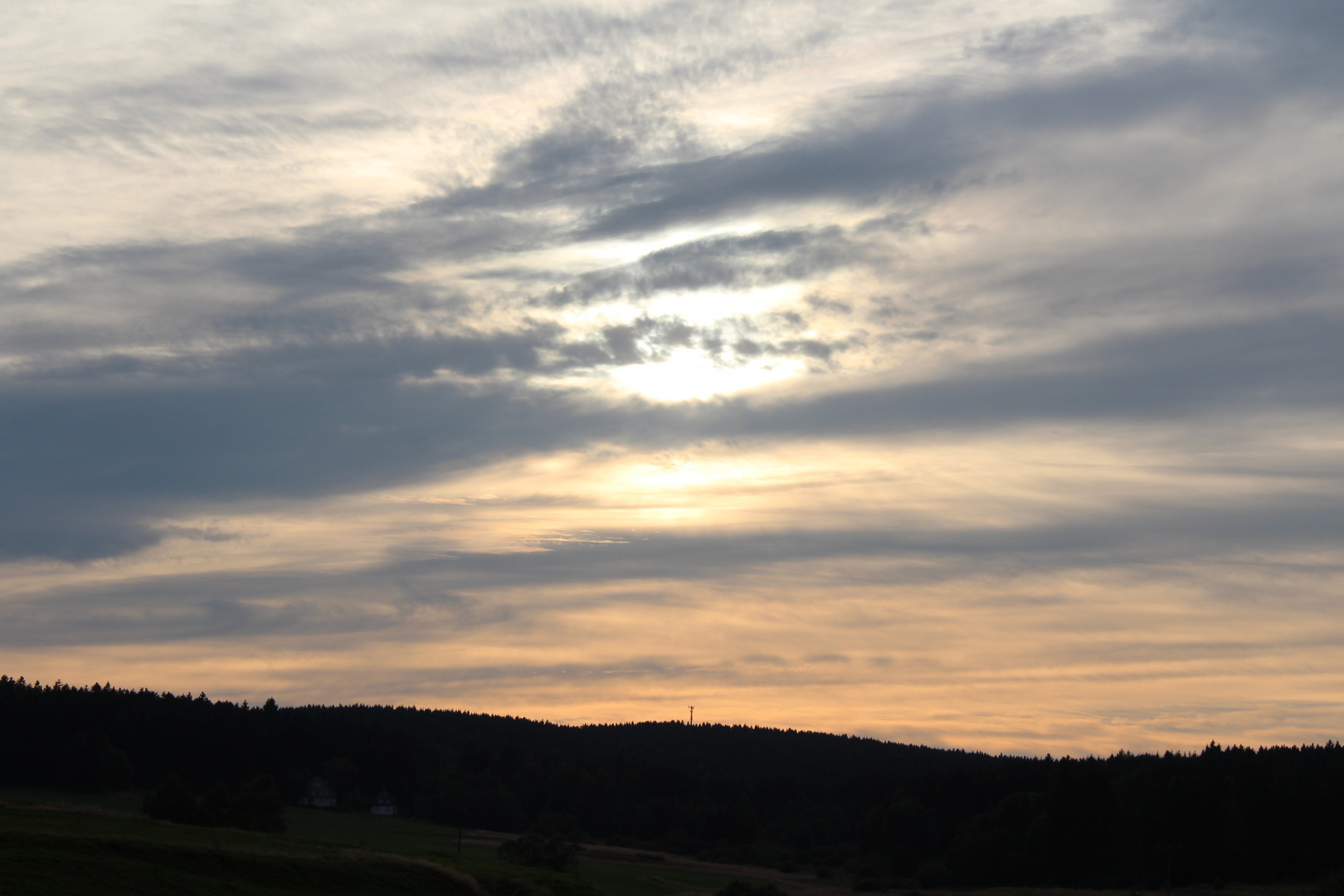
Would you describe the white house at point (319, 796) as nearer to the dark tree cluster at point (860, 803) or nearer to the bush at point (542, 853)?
the dark tree cluster at point (860, 803)

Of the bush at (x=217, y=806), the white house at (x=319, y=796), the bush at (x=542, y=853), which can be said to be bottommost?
the white house at (x=319, y=796)

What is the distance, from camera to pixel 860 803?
199750mm

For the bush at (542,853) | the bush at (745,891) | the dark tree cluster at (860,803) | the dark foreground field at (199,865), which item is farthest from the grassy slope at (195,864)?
the dark tree cluster at (860,803)

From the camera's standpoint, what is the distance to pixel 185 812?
8656 cm

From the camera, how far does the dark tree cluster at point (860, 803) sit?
123 meters

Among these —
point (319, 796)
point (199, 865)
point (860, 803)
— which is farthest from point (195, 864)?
point (860, 803)

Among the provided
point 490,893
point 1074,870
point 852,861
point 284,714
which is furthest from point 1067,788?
point 284,714

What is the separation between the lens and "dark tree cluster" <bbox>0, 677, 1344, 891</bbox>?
123 m

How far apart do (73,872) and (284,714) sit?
502 ft

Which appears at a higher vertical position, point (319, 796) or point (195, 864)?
point (195, 864)

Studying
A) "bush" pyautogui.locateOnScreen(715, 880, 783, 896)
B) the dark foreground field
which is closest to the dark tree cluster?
"bush" pyautogui.locateOnScreen(715, 880, 783, 896)

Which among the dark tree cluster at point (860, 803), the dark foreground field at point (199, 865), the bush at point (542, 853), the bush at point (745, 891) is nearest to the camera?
the dark foreground field at point (199, 865)

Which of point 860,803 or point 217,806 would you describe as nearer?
point 217,806

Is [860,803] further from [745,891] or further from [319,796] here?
[745,891]
